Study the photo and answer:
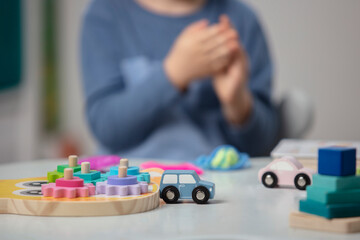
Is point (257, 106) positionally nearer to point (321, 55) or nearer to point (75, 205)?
point (321, 55)

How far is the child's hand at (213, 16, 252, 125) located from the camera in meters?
1.16

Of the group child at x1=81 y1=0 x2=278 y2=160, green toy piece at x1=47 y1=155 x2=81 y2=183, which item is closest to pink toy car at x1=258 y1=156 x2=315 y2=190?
green toy piece at x1=47 y1=155 x2=81 y2=183

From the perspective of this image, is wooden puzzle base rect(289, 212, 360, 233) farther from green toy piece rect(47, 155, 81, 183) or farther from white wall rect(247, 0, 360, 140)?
white wall rect(247, 0, 360, 140)

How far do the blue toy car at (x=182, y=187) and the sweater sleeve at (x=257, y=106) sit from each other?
0.74m

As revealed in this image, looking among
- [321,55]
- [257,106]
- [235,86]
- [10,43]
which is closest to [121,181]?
[235,86]

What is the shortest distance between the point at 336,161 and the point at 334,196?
Result: 0.03 meters

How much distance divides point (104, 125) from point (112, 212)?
0.79 m

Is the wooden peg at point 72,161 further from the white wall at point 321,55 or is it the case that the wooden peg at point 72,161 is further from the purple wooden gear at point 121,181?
the white wall at point 321,55

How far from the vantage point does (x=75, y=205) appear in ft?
1.51

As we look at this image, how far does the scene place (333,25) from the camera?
170cm

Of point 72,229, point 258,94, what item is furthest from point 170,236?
point 258,94

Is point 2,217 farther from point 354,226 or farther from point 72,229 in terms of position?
point 354,226

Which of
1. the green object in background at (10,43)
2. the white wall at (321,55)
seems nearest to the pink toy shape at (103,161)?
the white wall at (321,55)

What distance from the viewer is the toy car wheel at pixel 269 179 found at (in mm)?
602
